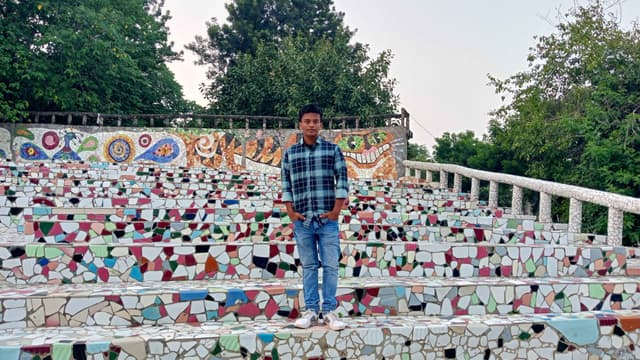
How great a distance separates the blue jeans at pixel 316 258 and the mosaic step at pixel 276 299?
0.77 feet

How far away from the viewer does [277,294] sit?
3.32 m

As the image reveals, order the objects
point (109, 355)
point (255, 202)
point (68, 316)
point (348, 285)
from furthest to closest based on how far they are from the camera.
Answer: point (255, 202) → point (348, 285) → point (68, 316) → point (109, 355)

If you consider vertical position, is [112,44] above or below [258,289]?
above

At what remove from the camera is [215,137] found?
1548cm

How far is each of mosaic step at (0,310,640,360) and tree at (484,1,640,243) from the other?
6121mm

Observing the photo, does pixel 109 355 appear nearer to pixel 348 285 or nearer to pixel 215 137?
pixel 348 285

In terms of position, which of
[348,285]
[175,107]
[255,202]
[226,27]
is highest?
[226,27]

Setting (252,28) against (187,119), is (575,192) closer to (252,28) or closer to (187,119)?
(187,119)

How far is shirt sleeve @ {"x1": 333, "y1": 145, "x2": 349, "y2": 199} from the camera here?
307 cm

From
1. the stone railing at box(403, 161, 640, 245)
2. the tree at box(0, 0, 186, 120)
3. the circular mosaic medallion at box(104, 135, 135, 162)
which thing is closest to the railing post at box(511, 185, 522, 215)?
the stone railing at box(403, 161, 640, 245)

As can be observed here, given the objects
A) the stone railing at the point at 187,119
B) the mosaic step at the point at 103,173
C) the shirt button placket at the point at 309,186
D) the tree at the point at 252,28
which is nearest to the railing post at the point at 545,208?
the mosaic step at the point at 103,173

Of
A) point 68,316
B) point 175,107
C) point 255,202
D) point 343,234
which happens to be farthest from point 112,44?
point 68,316

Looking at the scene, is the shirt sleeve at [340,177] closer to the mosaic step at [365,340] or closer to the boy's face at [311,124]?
the boy's face at [311,124]

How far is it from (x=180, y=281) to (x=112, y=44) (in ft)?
47.4
